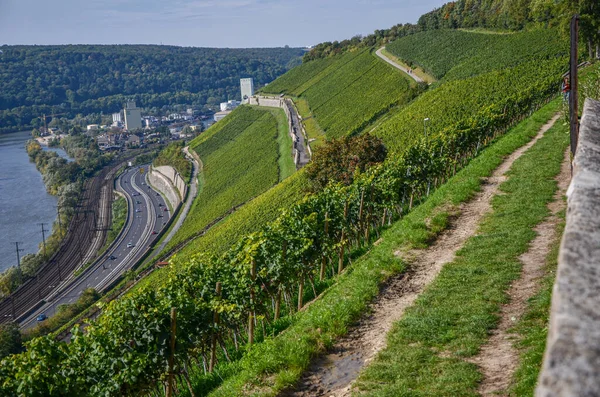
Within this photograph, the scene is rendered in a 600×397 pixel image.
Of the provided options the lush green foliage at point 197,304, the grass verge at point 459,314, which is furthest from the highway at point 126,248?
the grass verge at point 459,314

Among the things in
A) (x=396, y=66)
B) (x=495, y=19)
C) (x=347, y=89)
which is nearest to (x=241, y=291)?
(x=347, y=89)

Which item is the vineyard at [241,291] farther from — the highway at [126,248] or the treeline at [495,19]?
the highway at [126,248]

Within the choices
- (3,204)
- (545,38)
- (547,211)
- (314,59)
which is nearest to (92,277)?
(3,204)

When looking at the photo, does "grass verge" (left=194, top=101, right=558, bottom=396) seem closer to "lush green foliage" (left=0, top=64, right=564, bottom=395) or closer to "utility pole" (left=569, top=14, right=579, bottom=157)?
"lush green foliage" (left=0, top=64, right=564, bottom=395)

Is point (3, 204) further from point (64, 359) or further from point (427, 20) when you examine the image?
point (64, 359)

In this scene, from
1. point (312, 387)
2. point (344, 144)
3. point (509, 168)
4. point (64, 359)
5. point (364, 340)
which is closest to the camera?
point (312, 387)
